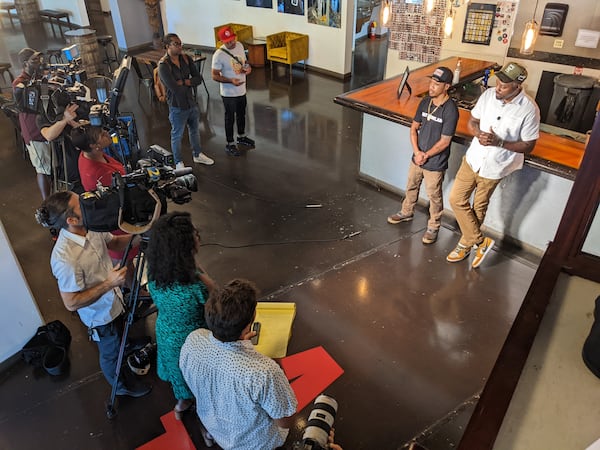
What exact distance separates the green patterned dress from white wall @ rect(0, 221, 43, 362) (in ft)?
4.16

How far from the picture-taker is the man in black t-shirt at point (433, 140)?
3516mm

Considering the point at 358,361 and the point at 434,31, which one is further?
the point at 434,31

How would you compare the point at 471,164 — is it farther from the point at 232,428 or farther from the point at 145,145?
the point at 145,145

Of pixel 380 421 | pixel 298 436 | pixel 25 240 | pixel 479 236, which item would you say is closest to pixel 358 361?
pixel 380 421

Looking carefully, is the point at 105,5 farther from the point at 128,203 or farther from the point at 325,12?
the point at 128,203

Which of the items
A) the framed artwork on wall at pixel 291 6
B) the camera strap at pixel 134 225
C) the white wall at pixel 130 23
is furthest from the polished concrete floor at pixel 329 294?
the white wall at pixel 130 23

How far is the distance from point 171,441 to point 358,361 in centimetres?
127

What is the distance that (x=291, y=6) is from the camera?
8516 mm

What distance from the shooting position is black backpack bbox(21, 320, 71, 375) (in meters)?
2.99

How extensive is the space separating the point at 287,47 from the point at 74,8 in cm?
602

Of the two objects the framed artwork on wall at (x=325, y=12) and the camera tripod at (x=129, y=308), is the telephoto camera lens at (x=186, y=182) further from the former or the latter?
the framed artwork on wall at (x=325, y=12)

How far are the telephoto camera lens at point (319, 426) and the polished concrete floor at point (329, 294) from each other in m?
0.71

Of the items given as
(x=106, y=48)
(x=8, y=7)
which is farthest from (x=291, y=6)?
(x=8, y=7)

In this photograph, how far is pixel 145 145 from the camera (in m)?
6.12
